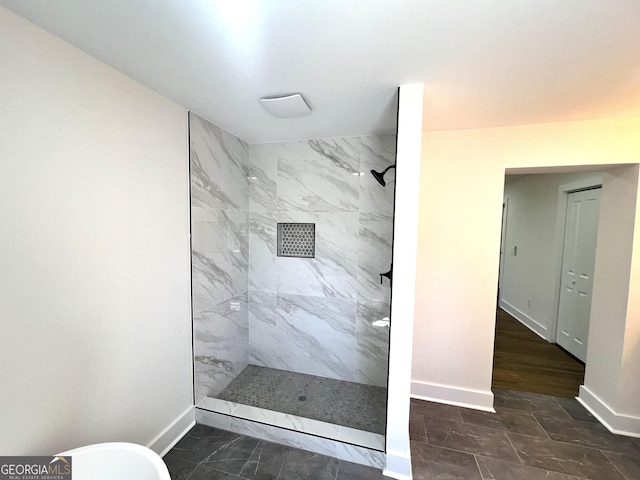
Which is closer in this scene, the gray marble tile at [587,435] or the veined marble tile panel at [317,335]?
the gray marble tile at [587,435]

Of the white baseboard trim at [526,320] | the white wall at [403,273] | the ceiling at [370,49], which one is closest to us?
the ceiling at [370,49]

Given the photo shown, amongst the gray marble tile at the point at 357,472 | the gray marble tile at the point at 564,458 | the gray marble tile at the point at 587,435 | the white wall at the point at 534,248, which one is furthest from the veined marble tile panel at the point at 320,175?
the white wall at the point at 534,248

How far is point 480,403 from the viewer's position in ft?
7.19

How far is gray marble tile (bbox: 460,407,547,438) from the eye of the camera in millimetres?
1937

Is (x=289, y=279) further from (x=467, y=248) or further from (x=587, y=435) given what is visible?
(x=587, y=435)

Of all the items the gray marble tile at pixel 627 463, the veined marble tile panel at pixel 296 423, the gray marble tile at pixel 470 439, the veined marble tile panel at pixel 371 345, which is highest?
the veined marble tile panel at pixel 371 345

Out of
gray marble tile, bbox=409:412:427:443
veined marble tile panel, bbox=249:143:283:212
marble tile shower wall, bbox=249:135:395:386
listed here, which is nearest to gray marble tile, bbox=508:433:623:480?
gray marble tile, bbox=409:412:427:443

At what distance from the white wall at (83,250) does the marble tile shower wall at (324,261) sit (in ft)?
3.21

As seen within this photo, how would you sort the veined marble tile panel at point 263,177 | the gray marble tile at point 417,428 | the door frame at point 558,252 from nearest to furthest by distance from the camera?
the gray marble tile at point 417,428 → the veined marble tile panel at point 263,177 → the door frame at point 558,252

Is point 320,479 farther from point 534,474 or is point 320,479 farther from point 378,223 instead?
point 378,223

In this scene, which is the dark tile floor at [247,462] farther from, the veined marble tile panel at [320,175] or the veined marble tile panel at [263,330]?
the veined marble tile panel at [320,175]

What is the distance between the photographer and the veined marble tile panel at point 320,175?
240cm

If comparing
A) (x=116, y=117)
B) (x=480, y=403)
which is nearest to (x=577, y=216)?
(x=480, y=403)

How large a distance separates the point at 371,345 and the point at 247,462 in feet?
4.34
